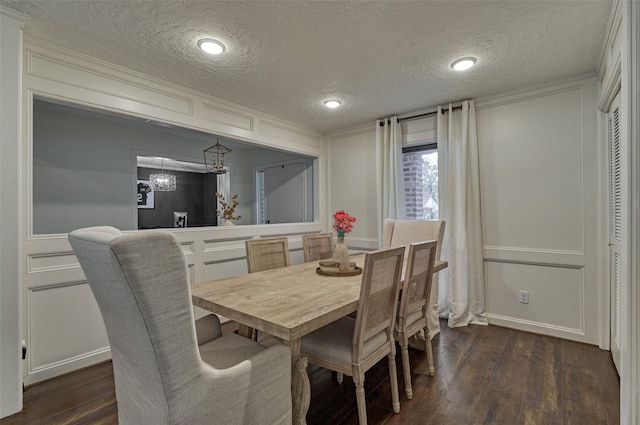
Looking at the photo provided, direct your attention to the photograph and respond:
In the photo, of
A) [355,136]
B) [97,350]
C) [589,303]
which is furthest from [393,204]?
[97,350]

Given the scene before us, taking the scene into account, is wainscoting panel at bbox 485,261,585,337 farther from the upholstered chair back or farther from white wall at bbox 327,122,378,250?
the upholstered chair back

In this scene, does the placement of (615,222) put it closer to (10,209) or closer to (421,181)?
(421,181)

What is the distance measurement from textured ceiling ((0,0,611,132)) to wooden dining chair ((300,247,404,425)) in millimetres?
1510

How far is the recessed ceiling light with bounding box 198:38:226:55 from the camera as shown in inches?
85.4

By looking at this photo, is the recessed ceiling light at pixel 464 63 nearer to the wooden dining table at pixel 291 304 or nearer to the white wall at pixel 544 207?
the white wall at pixel 544 207

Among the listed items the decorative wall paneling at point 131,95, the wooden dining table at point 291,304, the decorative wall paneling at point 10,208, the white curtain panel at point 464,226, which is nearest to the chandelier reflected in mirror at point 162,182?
the decorative wall paneling at point 131,95

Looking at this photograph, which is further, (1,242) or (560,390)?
(560,390)

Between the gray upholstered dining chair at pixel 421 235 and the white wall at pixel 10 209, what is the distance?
9.37 feet

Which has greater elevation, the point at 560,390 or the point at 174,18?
the point at 174,18

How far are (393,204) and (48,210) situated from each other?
3.97 meters

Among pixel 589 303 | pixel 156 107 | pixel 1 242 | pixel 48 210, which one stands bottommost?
pixel 589 303

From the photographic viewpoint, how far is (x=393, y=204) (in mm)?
Answer: 3904

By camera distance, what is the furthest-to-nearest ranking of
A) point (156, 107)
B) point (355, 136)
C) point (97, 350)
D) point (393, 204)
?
point (355, 136)
point (393, 204)
point (156, 107)
point (97, 350)

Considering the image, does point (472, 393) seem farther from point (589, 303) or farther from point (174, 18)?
point (174, 18)
